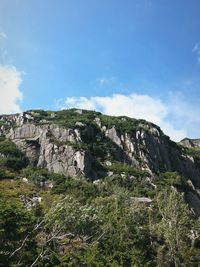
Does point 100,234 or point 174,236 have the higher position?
point 100,234

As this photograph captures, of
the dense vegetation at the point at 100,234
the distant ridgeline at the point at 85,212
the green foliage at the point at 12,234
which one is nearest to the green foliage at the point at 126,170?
the distant ridgeline at the point at 85,212

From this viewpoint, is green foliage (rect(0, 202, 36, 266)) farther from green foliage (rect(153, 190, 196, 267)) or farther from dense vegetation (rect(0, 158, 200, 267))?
green foliage (rect(153, 190, 196, 267))

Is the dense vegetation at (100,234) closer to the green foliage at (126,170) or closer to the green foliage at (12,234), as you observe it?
the green foliage at (12,234)

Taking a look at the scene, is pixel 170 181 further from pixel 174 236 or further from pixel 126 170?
pixel 174 236

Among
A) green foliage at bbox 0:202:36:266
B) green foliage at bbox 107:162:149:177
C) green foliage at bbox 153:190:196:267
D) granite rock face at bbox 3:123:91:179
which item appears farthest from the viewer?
green foliage at bbox 107:162:149:177

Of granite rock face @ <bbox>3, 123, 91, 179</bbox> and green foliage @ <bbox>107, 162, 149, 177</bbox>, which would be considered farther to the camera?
green foliage @ <bbox>107, 162, 149, 177</bbox>

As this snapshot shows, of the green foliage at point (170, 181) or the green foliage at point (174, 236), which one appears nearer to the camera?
the green foliage at point (174, 236)

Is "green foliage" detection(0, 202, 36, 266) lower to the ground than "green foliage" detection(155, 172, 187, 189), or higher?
lower

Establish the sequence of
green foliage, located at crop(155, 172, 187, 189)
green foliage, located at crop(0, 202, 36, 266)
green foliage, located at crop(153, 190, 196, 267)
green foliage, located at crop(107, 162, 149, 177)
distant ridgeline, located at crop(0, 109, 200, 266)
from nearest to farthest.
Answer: green foliage, located at crop(0, 202, 36, 266) < distant ridgeline, located at crop(0, 109, 200, 266) < green foliage, located at crop(153, 190, 196, 267) < green foliage, located at crop(155, 172, 187, 189) < green foliage, located at crop(107, 162, 149, 177)

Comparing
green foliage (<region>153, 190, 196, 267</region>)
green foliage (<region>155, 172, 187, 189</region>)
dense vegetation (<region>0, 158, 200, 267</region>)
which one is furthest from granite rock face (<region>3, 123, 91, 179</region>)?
green foliage (<region>153, 190, 196, 267</region>)

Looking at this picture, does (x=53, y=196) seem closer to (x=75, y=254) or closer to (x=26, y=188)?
(x=26, y=188)

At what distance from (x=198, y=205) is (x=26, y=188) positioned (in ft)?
281

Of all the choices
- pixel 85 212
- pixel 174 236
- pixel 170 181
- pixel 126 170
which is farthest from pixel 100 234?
pixel 170 181

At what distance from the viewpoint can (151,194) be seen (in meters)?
160
